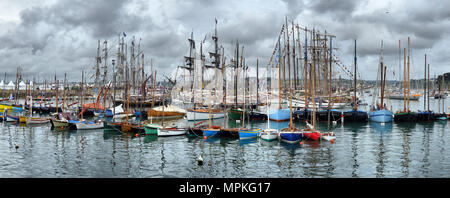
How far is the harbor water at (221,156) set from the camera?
30.4 metres

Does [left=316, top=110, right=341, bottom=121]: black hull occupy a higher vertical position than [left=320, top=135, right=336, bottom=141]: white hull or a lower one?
higher

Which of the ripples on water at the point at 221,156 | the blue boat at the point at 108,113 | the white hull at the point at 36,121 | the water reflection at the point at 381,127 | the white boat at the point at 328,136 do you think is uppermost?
the blue boat at the point at 108,113

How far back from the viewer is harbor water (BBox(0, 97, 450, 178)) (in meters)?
30.4

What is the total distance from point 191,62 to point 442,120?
64721 mm

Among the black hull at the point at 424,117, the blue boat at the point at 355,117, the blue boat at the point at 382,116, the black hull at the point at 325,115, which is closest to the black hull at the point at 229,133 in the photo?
the black hull at the point at 325,115

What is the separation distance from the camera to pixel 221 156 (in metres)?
37.7

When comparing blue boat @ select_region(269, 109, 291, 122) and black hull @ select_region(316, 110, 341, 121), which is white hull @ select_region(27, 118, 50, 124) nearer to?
blue boat @ select_region(269, 109, 291, 122)

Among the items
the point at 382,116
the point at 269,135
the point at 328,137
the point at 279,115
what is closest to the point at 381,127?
the point at 382,116

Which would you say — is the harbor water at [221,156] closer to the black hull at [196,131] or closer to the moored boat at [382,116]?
the black hull at [196,131]

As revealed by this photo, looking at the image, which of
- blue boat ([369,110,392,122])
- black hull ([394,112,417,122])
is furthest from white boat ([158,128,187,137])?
black hull ([394,112,417,122])

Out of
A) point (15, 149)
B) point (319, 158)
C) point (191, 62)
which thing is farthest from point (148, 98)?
point (319, 158)

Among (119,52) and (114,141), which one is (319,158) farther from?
(119,52)

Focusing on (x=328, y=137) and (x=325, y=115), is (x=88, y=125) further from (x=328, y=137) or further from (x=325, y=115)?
(x=325, y=115)

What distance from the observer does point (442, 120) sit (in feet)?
239
